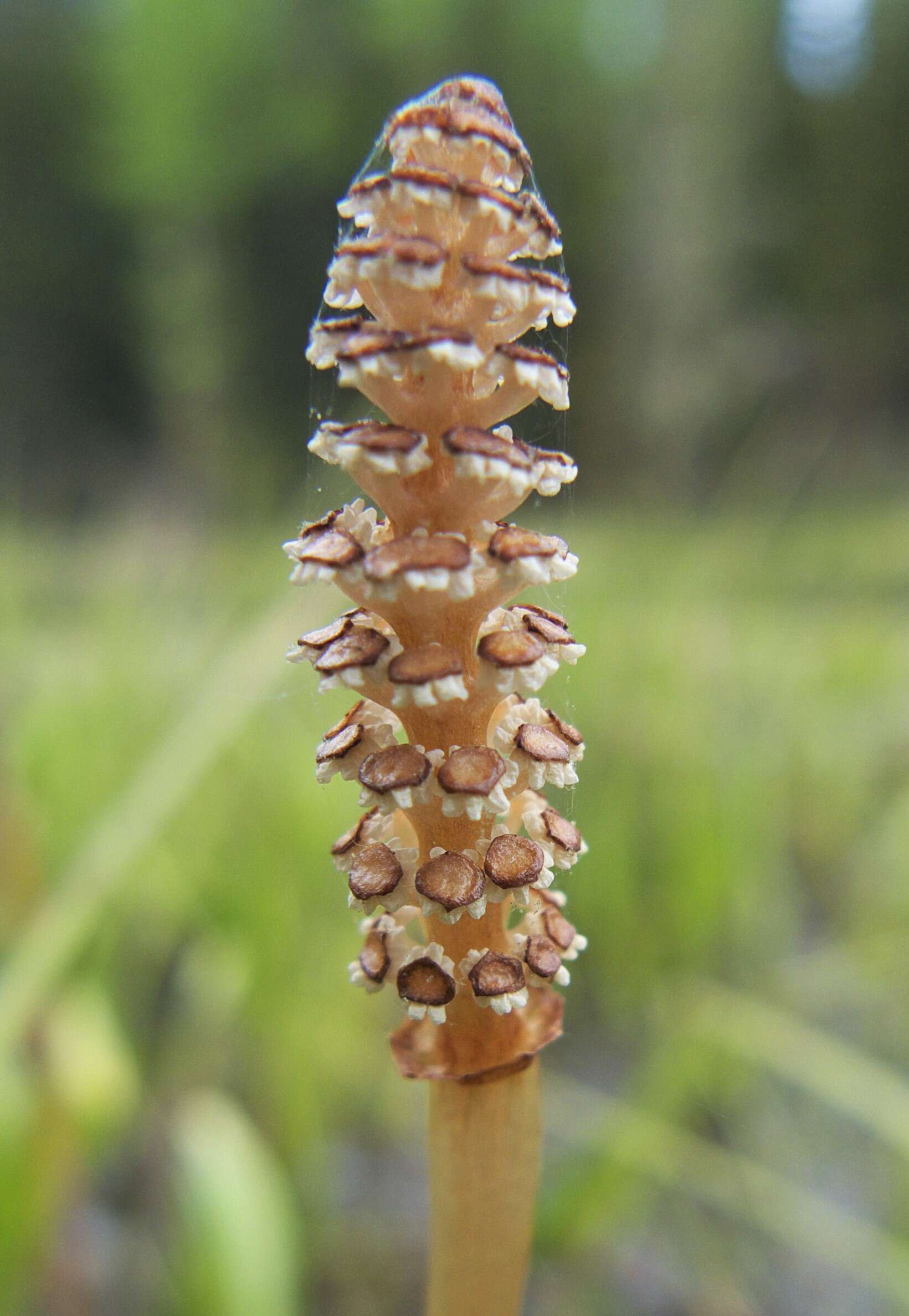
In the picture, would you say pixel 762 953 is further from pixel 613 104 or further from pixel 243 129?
pixel 243 129

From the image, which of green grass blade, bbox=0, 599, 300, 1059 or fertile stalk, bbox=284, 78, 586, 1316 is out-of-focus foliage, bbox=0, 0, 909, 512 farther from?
Result: fertile stalk, bbox=284, 78, 586, 1316

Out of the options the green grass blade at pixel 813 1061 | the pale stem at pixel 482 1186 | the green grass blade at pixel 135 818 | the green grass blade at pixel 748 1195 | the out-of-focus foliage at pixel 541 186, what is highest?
the out-of-focus foliage at pixel 541 186

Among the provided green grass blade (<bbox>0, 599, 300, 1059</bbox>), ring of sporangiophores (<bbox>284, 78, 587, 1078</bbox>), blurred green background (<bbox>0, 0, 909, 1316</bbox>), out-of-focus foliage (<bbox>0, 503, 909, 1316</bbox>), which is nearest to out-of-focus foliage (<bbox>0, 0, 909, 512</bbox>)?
blurred green background (<bbox>0, 0, 909, 1316</bbox>)

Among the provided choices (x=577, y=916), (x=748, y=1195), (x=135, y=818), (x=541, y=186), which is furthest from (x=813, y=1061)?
(x=541, y=186)

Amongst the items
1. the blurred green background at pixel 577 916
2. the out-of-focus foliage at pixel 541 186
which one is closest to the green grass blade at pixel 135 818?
the blurred green background at pixel 577 916

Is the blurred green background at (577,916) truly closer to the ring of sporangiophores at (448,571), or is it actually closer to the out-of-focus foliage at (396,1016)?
the out-of-focus foliage at (396,1016)
